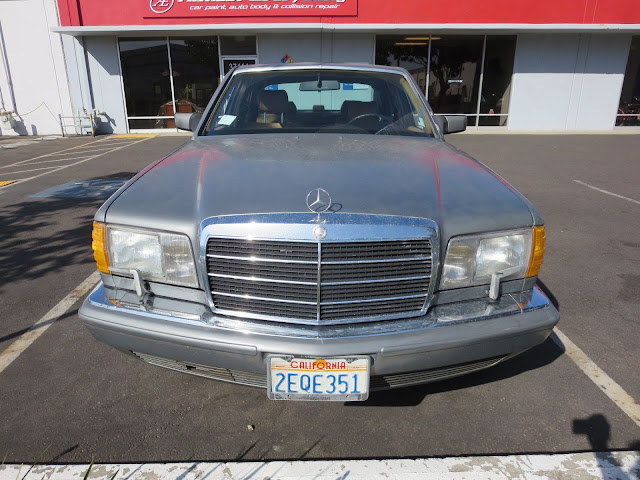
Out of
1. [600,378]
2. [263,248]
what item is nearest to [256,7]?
[263,248]

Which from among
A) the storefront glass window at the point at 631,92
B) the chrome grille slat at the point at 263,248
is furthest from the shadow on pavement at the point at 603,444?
the storefront glass window at the point at 631,92

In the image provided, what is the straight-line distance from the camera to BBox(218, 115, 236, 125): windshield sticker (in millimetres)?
3222

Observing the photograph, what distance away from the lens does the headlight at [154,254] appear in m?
1.94

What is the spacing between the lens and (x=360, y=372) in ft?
6.04

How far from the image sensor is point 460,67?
648 inches

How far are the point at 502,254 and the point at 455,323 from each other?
1.29 feet

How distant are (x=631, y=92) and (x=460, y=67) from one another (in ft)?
22.1

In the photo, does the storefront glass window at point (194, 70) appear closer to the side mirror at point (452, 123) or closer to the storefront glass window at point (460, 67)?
the storefront glass window at point (460, 67)

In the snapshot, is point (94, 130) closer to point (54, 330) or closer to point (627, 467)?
point (54, 330)

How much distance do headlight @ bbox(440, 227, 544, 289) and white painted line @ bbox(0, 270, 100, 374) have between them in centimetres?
260

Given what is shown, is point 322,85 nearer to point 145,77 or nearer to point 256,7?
point 256,7

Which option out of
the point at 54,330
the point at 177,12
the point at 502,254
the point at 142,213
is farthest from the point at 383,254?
the point at 177,12

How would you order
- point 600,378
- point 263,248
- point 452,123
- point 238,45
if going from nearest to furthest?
point 263,248, point 600,378, point 452,123, point 238,45

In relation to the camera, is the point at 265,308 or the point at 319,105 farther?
the point at 319,105
